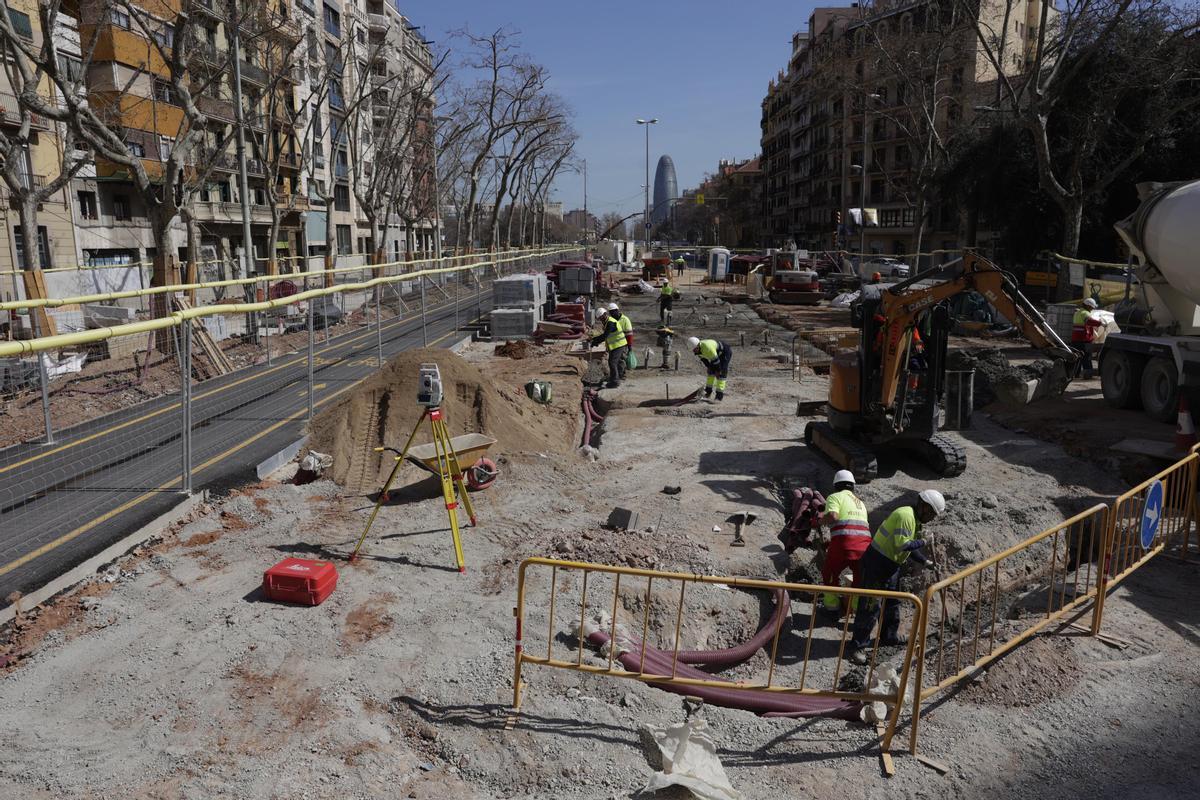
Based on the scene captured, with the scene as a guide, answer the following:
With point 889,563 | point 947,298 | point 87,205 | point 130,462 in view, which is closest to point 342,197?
point 87,205

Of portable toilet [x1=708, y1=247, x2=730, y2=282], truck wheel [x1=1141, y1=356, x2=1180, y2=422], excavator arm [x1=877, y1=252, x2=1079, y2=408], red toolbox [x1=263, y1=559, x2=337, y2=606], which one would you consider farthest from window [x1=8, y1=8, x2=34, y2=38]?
portable toilet [x1=708, y1=247, x2=730, y2=282]

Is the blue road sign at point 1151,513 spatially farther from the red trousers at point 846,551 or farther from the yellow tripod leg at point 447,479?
the yellow tripod leg at point 447,479

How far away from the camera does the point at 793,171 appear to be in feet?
312

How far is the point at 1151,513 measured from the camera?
7.74 m

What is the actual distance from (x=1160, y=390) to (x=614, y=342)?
9.79 meters

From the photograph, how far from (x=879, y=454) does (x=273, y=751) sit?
9353 millimetres

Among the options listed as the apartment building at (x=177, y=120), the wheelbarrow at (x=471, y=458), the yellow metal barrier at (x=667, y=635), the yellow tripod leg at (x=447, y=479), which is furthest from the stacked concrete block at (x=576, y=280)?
the yellow metal barrier at (x=667, y=635)

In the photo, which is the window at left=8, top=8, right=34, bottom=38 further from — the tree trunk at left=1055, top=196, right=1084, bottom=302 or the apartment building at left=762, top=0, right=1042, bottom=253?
the tree trunk at left=1055, top=196, right=1084, bottom=302

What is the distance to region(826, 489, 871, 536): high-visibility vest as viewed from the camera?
7.48 meters

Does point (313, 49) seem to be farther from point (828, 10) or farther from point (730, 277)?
point (828, 10)

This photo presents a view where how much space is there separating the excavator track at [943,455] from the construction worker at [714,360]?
4618 millimetres

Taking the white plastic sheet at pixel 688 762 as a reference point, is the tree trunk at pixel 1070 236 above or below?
above

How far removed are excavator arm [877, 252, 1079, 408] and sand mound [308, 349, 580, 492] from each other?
15.7ft

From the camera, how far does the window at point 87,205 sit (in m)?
35.0
